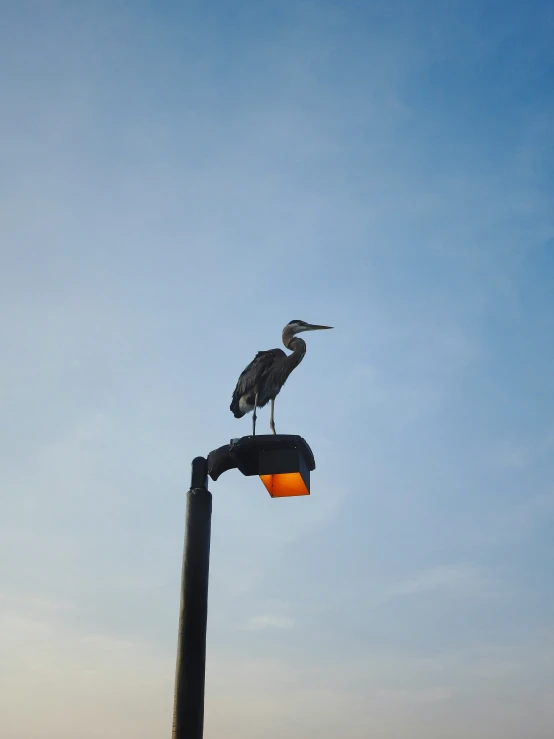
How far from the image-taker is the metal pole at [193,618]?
449 cm

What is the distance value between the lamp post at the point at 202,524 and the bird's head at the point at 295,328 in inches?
102

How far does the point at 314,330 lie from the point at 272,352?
565 mm

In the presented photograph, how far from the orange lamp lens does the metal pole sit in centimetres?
60

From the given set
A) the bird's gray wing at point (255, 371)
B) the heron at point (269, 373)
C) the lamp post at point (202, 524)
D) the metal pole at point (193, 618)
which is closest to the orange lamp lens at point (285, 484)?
the lamp post at point (202, 524)

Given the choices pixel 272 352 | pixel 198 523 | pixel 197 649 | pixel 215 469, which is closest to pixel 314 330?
pixel 272 352

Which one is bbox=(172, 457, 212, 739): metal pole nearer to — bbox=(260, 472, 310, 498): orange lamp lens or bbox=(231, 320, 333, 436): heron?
bbox=(260, 472, 310, 498): orange lamp lens

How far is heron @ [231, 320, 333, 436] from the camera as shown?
8.20m

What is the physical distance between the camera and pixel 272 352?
8375 mm

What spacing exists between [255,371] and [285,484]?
103 inches

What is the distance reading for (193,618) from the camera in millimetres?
4785

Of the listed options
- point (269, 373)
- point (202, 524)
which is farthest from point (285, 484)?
point (269, 373)

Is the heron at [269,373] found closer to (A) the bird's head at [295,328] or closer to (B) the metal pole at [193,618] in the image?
(A) the bird's head at [295,328]

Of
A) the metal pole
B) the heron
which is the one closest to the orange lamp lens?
the metal pole

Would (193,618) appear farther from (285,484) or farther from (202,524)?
(285,484)
